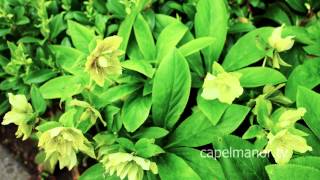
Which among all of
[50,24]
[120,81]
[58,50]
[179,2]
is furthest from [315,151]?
[50,24]

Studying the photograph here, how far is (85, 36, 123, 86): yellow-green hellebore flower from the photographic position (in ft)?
4.36

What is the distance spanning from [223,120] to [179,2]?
2.38ft

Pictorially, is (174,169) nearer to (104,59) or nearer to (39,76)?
(104,59)

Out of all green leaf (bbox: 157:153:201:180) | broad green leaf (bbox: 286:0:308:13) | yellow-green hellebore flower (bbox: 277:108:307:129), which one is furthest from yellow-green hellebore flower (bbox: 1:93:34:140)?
broad green leaf (bbox: 286:0:308:13)

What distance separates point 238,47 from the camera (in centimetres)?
184

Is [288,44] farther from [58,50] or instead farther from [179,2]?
[58,50]

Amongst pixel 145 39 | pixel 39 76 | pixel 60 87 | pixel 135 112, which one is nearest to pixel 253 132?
pixel 135 112

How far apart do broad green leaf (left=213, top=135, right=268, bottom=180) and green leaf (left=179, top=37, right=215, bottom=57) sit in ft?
1.17

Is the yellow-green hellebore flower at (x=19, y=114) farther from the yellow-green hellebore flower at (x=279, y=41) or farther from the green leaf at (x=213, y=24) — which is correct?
the yellow-green hellebore flower at (x=279, y=41)

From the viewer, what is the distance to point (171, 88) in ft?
5.49

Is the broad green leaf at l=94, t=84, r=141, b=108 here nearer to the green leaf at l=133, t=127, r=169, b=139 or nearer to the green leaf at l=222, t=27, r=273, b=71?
the green leaf at l=133, t=127, r=169, b=139

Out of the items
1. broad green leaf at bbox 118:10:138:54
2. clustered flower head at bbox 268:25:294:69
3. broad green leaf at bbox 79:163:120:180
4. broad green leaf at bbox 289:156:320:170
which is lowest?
broad green leaf at bbox 79:163:120:180

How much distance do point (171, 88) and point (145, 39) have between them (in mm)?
265

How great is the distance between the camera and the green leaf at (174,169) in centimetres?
159
